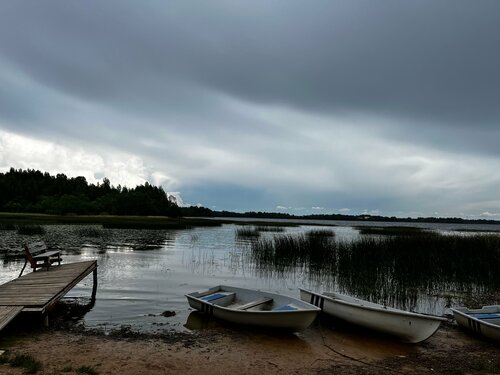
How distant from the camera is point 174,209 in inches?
4146

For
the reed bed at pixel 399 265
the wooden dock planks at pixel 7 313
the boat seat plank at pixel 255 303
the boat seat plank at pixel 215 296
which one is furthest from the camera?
the reed bed at pixel 399 265

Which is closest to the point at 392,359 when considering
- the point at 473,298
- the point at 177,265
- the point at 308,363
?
the point at 308,363

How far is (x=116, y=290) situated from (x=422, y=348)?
9.49 meters

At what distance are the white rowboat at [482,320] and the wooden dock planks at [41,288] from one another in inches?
367

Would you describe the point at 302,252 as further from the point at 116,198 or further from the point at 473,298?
the point at 116,198

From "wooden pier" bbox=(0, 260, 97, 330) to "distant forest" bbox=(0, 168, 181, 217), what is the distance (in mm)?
81769

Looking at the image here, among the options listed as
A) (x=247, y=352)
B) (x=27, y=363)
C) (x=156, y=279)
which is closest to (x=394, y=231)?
(x=156, y=279)

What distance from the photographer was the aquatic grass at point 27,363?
5.95 meters

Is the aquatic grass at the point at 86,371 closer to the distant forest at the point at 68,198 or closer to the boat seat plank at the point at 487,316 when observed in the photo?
the boat seat plank at the point at 487,316

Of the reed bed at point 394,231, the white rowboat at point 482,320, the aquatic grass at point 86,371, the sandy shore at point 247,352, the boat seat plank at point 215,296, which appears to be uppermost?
the reed bed at point 394,231

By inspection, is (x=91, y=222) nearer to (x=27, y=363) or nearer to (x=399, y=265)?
(x=399, y=265)

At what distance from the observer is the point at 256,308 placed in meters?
9.79

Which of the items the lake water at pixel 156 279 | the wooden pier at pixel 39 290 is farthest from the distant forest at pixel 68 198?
the wooden pier at pixel 39 290

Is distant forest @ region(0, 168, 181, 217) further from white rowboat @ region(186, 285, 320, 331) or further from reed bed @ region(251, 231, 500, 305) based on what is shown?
white rowboat @ region(186, 285, 320, 331)
